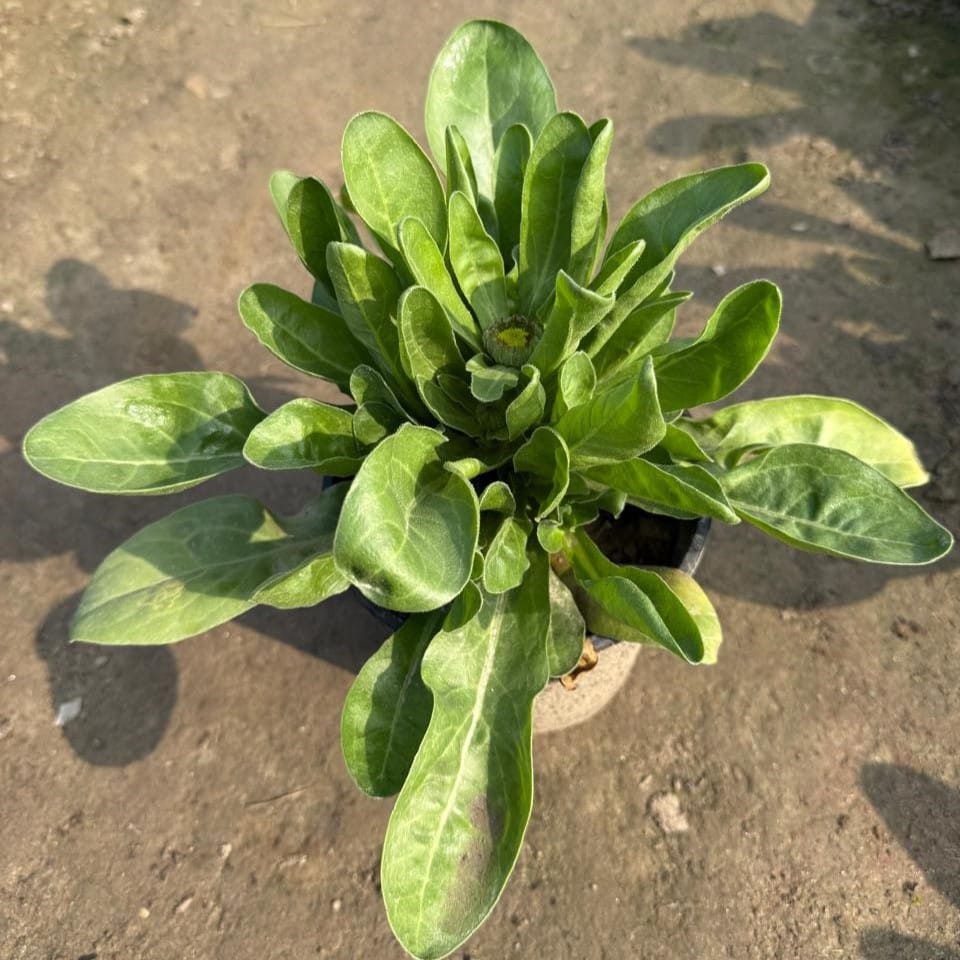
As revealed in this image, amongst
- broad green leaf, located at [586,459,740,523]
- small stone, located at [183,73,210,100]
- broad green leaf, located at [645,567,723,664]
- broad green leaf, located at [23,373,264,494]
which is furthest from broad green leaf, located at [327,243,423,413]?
small stone, located at [183,73,210,100]

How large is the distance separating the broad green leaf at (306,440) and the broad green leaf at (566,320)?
356mm

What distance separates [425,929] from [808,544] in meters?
0.87

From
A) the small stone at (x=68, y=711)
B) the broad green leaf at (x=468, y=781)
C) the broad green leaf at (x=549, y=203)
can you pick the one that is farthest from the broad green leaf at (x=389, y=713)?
the small stone at (x=68, y=711)

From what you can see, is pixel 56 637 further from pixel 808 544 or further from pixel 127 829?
pixel 808 544

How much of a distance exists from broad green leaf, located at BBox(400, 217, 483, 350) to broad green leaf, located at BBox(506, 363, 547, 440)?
0.16 m

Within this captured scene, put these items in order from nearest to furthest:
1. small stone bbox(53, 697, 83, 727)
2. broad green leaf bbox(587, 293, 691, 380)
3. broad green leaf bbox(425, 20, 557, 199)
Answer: broad green leaf bbox(587, 293, 691, 380) < broad green leaf bbox(425, 20, 557, 199) < small stone bbox(53, 697, 83, 727)

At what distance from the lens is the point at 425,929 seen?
1.30m

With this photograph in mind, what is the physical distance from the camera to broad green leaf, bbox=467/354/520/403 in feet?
4.41

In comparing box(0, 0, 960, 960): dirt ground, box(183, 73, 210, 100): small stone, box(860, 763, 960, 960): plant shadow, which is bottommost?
box(860, 763, 960, 960): plant shadow

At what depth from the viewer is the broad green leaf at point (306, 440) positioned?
52.7 inches

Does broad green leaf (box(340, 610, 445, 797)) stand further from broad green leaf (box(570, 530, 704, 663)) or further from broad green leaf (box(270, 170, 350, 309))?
broad green leaf (box(270, 170, 350, 309))

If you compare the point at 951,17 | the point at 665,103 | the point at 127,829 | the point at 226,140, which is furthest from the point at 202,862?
the point at 951,17

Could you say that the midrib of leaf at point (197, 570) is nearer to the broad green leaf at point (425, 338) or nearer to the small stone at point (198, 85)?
the broad green leaf at point (425, 338)

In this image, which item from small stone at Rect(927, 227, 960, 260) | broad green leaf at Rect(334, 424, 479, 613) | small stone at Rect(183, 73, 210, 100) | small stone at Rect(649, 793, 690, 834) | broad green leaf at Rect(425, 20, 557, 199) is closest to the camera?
broad green leaf at Rect(334, 424, 479, 613)
